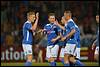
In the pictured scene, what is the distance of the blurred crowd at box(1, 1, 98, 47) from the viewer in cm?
2486

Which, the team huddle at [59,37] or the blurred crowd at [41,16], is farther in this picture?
the blurred crowd at [41,16]

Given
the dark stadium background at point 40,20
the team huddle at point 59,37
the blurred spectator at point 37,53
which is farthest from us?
the dark stadium background at point 40,20

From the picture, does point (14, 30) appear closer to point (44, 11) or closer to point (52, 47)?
point (44, 11)

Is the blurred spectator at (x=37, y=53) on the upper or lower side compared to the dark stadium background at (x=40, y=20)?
lower

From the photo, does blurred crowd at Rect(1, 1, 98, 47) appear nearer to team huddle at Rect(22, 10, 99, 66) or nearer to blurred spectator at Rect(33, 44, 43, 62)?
blurred spectator at Rect(33, 44, 43, 62)

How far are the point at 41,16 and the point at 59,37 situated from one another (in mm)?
7581

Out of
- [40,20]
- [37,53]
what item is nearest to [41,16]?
[40,20]

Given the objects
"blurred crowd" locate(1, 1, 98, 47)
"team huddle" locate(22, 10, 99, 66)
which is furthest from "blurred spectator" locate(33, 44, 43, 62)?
"team huddle" locate(22, 10, 99, 66)

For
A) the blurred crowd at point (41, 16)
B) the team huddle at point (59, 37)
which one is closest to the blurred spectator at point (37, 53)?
the blurred crowd at point (41, 16)

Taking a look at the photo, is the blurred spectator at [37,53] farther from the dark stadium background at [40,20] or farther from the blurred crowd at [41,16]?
the blurred crowd at [41,16]

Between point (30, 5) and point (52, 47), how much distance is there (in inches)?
298

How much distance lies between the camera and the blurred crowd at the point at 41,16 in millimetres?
24859

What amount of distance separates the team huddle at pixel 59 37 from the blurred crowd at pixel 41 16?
639cm

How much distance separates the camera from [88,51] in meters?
24.7
